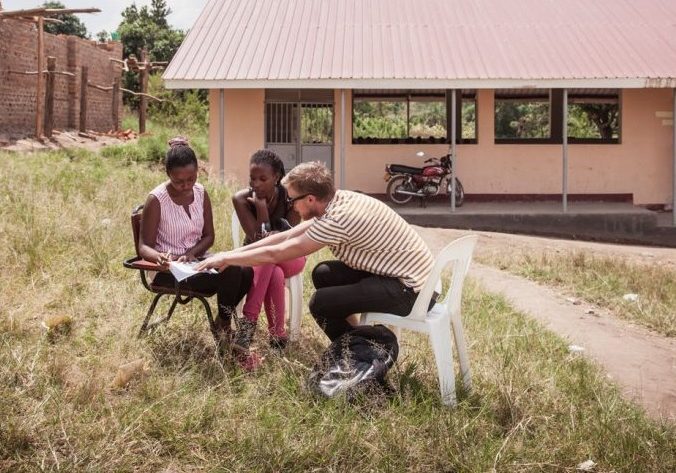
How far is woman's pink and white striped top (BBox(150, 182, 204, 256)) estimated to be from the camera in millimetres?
4945

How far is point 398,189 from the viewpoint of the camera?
14.8 m

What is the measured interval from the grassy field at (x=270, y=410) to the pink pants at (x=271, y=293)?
20 cm

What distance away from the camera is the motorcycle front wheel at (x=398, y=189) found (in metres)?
14.8

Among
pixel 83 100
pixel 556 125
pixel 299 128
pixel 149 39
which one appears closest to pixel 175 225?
pixel 299 128

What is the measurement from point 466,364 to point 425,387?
0.30m

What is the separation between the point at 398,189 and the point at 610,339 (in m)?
8.78

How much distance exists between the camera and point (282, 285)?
4969mm

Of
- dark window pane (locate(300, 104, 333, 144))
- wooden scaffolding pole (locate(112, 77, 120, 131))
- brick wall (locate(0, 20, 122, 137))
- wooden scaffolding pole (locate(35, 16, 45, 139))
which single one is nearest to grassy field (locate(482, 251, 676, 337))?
dark window pane (locate(300, 104, 333, 144))

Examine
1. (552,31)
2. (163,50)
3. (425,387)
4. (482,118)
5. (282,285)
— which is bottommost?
(425,387)

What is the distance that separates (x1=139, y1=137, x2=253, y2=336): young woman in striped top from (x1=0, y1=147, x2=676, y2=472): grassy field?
342 mm

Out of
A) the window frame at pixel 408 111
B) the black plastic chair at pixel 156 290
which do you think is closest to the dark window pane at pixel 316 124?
the window frame at pixel 408 111

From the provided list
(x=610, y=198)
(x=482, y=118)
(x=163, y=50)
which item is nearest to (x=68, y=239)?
(x=482, y=118)

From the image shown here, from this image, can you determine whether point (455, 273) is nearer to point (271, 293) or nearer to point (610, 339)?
point (271, 293)

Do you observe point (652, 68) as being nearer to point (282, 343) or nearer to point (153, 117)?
point (282, 343)
